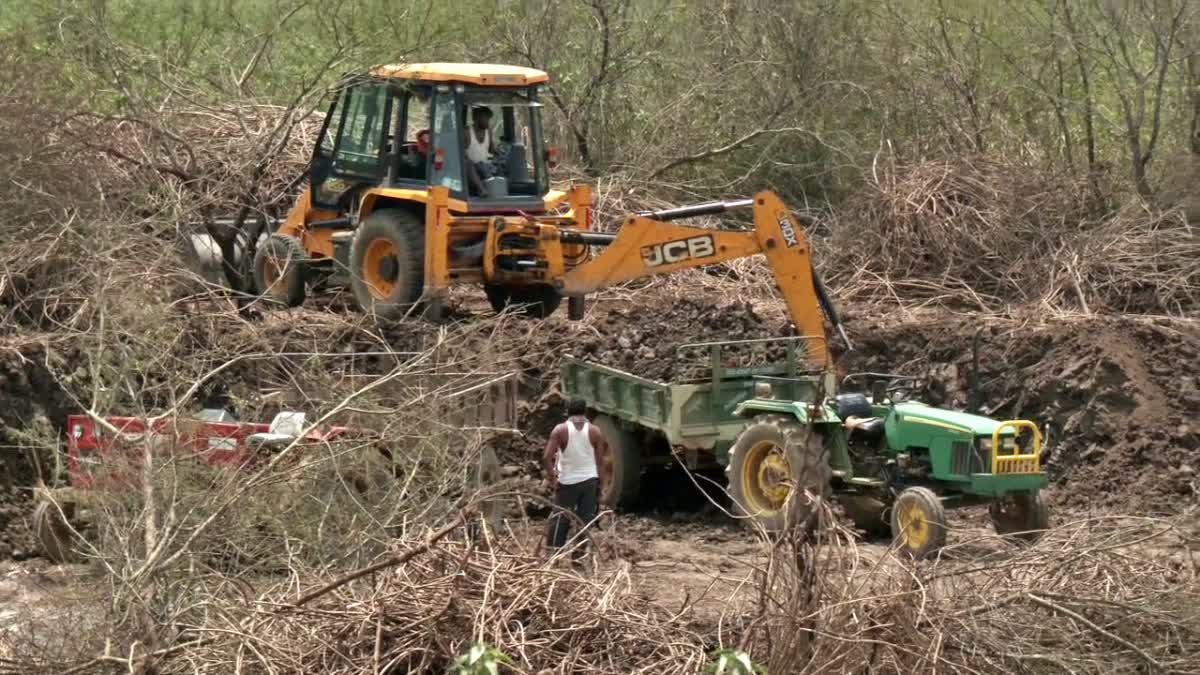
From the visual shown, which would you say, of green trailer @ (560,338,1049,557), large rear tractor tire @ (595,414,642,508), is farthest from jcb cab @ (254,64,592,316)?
large rear tractor tire @ (595,414,642,508)

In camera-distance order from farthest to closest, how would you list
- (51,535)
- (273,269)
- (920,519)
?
(273,269)
(920,519)
(51,535)

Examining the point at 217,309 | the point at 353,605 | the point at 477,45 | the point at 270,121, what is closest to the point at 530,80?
the point at 217,309

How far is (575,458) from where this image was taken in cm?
1312

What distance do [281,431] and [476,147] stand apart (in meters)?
5.81

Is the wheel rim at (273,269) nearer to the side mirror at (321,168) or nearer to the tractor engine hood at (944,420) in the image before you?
the side mirror at (321,168)

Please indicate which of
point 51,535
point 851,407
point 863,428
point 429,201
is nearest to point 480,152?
point 429,201

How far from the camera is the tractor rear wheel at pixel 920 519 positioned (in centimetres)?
1249

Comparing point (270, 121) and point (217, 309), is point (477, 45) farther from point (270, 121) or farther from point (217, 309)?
point (217, 309)

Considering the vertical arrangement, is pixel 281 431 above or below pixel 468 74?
below

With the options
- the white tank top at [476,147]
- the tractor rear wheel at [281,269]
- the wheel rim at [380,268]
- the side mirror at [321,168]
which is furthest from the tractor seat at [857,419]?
the side mirror at [321,168]

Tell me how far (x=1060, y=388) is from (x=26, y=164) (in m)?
8.15

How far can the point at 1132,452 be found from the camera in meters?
15.1

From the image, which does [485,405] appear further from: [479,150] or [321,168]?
[321,168]

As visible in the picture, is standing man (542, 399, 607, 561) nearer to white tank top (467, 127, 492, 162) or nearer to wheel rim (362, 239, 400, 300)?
wheel rim (362, 239, 400, 300)
